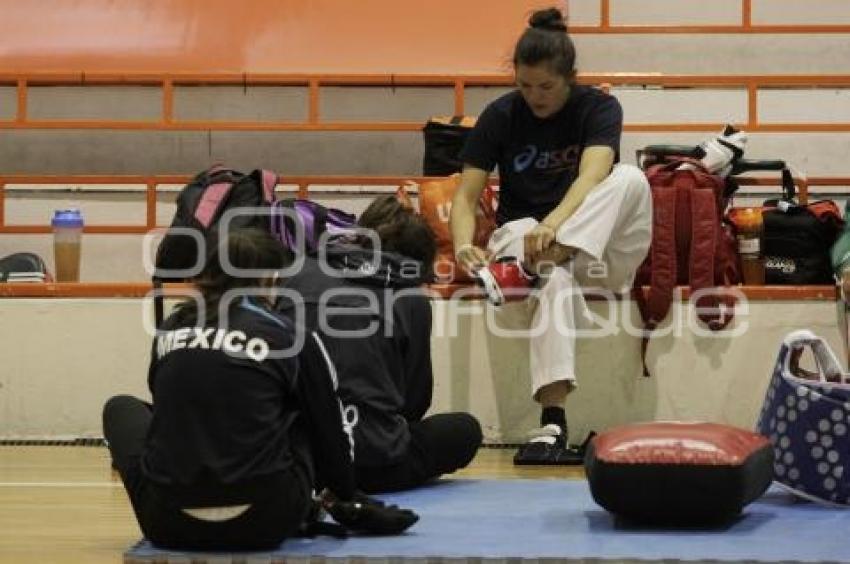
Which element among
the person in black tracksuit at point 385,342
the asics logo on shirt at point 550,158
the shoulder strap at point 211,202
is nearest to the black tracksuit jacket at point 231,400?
the person in black tracksuit at point 385,342

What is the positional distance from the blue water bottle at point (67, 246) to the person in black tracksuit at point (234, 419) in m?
2.53

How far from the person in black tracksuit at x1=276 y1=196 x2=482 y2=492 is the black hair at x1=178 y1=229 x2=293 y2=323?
48 cm

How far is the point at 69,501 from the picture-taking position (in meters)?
3.62

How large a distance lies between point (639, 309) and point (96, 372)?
62.8 inches

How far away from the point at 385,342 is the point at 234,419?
0.82m

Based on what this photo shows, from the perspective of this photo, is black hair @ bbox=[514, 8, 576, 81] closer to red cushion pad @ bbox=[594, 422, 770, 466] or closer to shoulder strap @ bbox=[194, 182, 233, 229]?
shoulder strap @ bbox=[194, 182, 233, 229]

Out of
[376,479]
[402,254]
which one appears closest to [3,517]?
[376,479]

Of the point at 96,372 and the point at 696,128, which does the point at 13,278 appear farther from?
the point at 696,128

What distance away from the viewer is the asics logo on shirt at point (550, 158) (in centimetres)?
450

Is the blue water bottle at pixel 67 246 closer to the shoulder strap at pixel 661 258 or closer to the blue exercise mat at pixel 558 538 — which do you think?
the shoulder strap at pixel 661 258

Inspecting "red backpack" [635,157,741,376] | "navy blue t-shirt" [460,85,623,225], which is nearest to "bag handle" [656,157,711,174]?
"red backpack" [635,157,741,376]

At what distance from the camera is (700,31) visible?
6.31 metres

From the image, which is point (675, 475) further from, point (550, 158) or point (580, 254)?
point (550, 158)

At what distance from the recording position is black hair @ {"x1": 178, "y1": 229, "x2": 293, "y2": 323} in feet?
8.91
